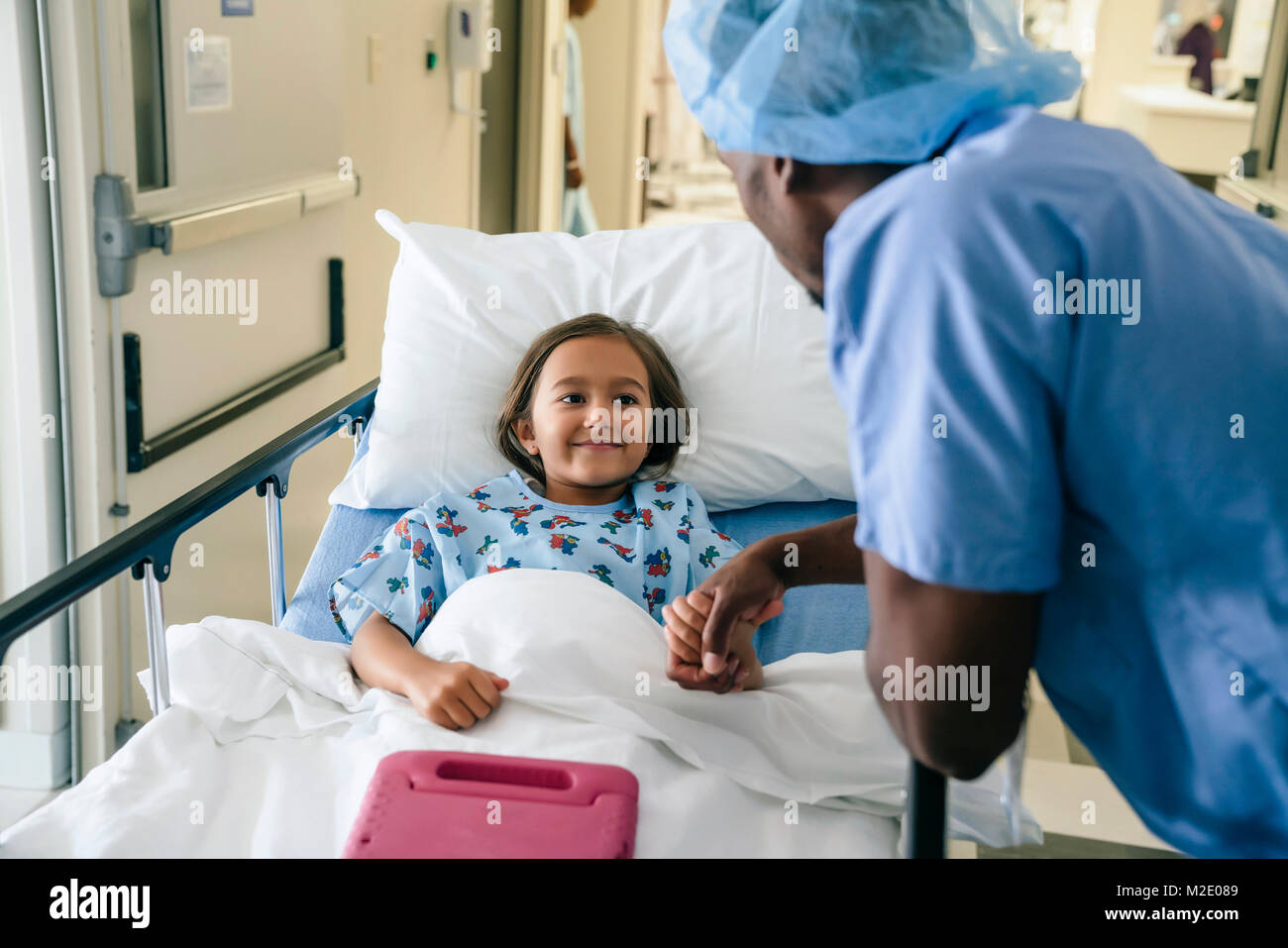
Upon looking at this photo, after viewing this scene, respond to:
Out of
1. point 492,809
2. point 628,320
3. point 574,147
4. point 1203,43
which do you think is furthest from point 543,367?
point 1203,43

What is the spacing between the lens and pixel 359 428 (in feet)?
6.39

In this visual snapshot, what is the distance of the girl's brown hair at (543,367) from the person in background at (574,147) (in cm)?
284

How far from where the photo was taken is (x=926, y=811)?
80 cm

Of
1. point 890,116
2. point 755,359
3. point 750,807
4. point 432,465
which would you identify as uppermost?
point 890,116

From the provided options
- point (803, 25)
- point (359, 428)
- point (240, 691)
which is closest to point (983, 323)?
point (803, 25)

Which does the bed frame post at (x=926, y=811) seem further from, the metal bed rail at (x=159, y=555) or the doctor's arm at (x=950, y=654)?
the metal bed rail at (x=159, y=555)

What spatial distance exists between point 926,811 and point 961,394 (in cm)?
33

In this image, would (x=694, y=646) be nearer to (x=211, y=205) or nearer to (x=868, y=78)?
(x=868, y=78)

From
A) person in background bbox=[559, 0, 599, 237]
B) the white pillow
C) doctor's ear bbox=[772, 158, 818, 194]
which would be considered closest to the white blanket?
the white pillow

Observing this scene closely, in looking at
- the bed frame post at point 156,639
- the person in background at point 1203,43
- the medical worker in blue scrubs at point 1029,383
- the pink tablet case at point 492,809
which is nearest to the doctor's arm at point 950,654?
the medical worker in blue scrubs at point 1029,383

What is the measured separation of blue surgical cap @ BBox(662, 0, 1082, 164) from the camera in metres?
0.73
